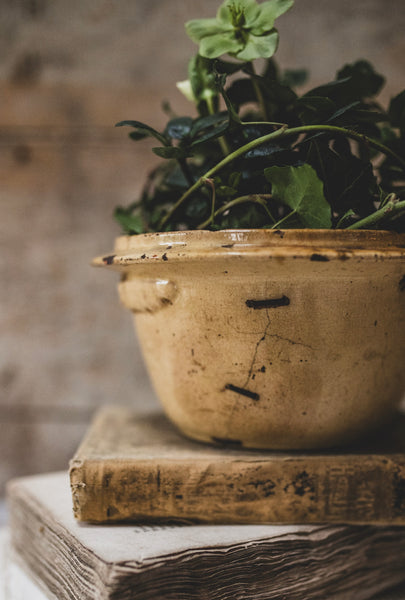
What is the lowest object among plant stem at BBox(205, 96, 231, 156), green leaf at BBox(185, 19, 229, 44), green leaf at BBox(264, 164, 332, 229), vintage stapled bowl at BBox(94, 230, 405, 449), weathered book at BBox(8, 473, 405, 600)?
weathered book at BBox(8, 473, 405, 600)

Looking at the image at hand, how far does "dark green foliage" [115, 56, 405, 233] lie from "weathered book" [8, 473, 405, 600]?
0.91ft

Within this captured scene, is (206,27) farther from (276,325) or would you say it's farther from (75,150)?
(75,150)

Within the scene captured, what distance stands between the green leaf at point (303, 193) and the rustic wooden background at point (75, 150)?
0.45m

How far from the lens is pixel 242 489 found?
0.48m

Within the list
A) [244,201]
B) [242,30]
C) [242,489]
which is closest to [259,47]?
[242,30]

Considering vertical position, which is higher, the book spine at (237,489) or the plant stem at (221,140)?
the plant stem at (221,140)

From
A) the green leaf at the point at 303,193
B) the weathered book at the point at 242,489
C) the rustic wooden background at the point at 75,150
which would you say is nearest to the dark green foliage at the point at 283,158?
the green leaf at the point at 303,193

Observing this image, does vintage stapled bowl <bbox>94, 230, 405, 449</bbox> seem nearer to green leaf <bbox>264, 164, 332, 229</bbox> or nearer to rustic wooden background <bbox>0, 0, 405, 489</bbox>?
green leaf <bbox>264, 164, 332, 229</bbox>

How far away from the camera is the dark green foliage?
0.46 meters

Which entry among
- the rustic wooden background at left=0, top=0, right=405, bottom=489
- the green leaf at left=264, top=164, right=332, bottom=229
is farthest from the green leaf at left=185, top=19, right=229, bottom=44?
the rustic wooden background at left=0, top=0, right=405, bottom=489

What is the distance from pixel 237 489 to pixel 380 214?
28cm

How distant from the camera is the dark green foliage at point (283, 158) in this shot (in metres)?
0.46

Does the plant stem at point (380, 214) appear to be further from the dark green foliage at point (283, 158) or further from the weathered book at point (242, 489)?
the weathered book at point (242, 489)

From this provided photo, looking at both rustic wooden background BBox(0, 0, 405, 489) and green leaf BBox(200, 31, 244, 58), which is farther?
rustic wooden background BBox(0, 0, 405, 489)
